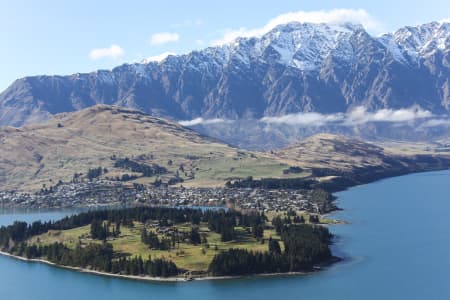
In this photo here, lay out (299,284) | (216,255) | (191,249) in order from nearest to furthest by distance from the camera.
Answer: (299,284), (216,255), (191,249)

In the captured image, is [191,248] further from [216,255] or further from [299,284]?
[299,284]

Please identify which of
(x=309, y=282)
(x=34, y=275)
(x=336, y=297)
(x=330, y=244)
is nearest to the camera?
(x=336, y=297)

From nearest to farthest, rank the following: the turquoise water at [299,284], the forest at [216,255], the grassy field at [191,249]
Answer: the turquoise water at [299,284] < the forest at [216,255] < the grassy field at [191,249]

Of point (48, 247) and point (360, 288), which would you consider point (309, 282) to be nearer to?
point (360, 288)

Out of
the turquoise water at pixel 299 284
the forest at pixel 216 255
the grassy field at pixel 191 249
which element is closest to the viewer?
the turquoise water at pixel 299 284

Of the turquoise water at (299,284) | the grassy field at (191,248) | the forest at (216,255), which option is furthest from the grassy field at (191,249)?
the turquoise water at (299,284)

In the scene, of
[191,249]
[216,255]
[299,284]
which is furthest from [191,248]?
[299,284]

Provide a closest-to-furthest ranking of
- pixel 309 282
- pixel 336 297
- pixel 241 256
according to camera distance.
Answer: pixel 336 297
pixel 309 282
pixel 241 256

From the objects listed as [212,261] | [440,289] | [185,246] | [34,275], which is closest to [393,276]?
[440,289]

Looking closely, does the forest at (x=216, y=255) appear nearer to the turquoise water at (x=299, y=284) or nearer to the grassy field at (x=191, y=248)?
the grassy field at (x=191, y=248)

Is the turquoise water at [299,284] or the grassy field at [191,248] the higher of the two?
the grassy field at [191,248]

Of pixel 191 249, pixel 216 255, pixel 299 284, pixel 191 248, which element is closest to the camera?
pixel 299 284
